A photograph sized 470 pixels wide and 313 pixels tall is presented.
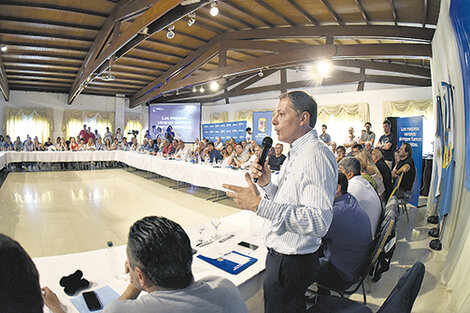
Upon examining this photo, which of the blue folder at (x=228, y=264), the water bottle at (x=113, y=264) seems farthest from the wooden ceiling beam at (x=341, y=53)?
the water bottle at (x=113, y=264)

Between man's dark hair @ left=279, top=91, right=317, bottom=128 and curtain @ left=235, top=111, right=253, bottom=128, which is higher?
curtain @ left=235, top=111, right=253, bottom=128

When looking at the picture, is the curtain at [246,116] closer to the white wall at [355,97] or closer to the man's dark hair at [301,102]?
the white wall at [355,97]

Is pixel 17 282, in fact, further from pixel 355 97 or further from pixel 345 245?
pixel 355 97

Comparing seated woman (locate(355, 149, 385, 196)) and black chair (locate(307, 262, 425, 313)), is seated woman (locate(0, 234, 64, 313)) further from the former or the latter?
seated woman (locate(355, 149, 385, 196))

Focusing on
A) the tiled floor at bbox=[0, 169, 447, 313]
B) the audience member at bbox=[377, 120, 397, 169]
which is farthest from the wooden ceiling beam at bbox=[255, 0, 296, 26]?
the tiled floor at bbox=[0, 169, 447, 313]

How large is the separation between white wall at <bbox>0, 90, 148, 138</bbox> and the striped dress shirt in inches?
595

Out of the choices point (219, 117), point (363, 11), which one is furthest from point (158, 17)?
point (219, 117)

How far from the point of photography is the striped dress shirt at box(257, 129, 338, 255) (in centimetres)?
101

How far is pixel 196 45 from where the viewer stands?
333 inches

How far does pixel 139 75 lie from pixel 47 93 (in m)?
5.68

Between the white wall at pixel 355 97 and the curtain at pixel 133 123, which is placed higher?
the white wall at pixel 355 97

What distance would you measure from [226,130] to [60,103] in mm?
8498

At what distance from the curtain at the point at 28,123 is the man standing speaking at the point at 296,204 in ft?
49.6

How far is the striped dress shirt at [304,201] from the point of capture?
1.01 m
